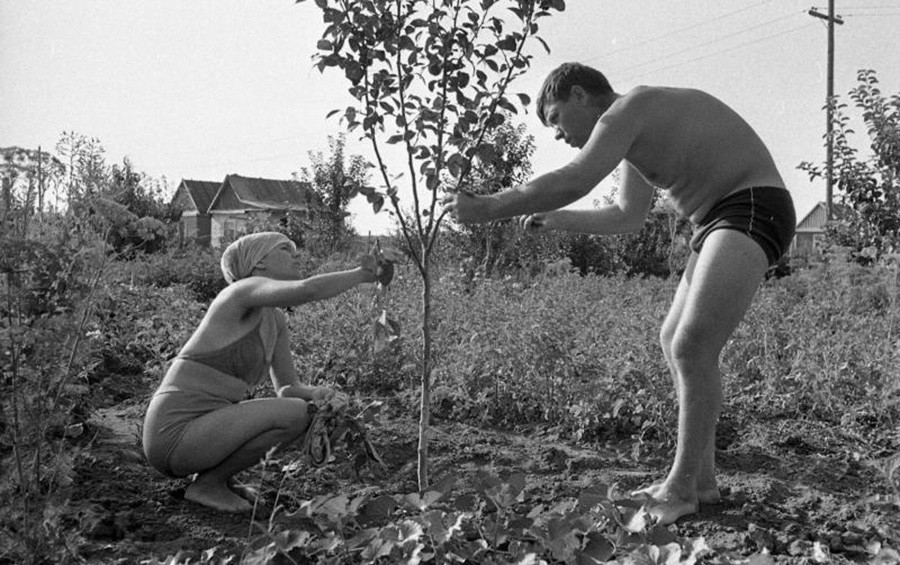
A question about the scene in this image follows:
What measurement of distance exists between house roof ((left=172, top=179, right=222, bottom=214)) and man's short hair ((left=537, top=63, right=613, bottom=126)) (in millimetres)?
44169

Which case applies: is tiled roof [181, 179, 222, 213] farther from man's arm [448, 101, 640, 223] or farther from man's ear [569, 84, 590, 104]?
man's arm [448, 101, 640, 223]

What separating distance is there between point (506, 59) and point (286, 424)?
4.83ft

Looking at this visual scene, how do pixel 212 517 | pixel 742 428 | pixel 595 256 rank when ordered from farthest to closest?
1. pixel 595 256
2. pixel 742 428
3. pixel 212 517

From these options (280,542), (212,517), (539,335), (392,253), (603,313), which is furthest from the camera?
(603,313)

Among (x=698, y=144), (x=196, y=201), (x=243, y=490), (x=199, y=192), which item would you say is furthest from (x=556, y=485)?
(x=199, y=192)

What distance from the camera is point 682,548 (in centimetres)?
193

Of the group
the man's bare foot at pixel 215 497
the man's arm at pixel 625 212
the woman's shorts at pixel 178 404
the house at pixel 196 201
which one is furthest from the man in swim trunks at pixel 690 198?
the house at pixel 196 201

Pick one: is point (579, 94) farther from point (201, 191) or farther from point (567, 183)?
point (201, 191)

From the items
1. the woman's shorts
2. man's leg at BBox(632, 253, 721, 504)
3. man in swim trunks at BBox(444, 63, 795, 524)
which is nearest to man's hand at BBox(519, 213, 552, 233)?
man in swim trunks at BBox(444, 63, 795, 524)

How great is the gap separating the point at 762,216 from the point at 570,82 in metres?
0.78

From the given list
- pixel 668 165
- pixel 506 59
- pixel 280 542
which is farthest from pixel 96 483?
pixel 668 165

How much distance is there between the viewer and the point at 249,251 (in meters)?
2.88

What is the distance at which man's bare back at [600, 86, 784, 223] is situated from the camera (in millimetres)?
2643

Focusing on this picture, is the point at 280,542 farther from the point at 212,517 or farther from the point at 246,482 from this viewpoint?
the point at 246,482
